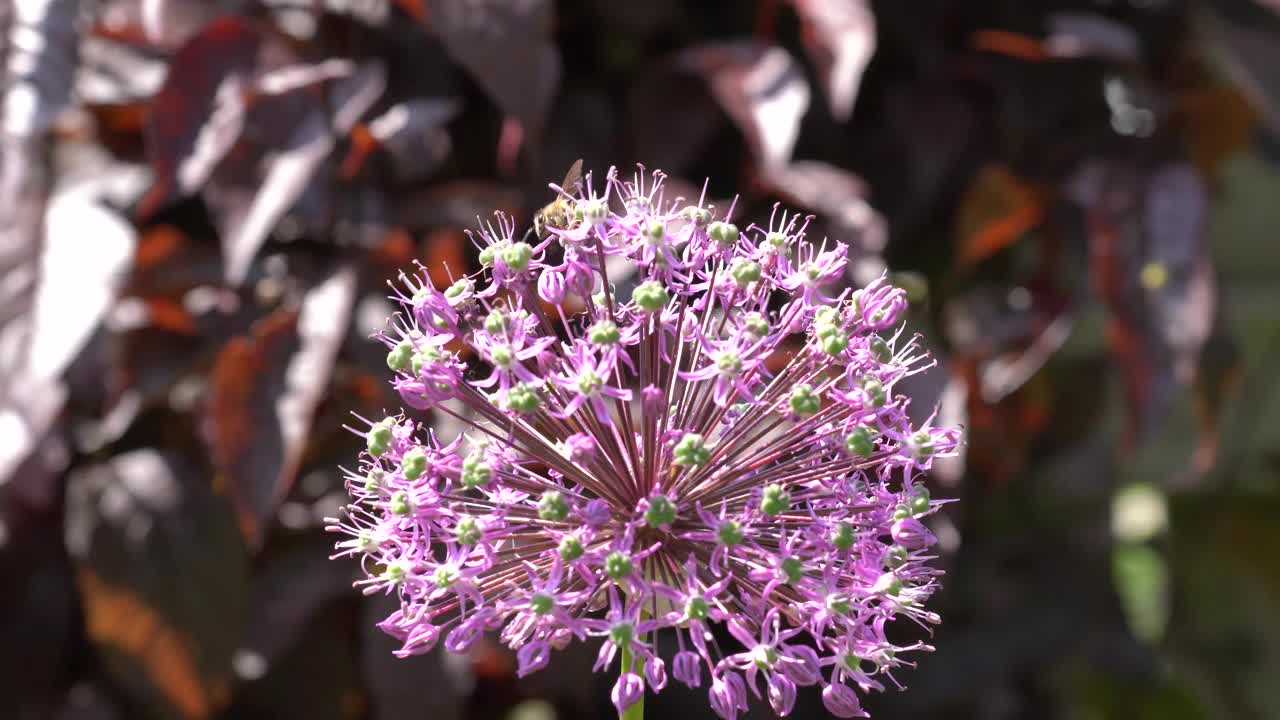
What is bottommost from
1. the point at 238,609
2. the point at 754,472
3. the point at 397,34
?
the point at 238,609

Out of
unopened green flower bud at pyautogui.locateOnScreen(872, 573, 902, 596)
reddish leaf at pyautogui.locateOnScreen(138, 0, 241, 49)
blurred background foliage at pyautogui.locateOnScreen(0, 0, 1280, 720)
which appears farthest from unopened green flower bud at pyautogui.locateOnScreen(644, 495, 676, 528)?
reddish leaf at pyautogui.locateOnScreen(138, 0, 241, 49)

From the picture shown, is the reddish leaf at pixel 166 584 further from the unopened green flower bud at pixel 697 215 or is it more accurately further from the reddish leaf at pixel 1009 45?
the reddish leaf at pixel 1009 45

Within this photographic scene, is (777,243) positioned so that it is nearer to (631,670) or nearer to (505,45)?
(631,670)

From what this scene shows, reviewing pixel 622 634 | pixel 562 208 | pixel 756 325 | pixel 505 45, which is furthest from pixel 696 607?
pixel 505 45

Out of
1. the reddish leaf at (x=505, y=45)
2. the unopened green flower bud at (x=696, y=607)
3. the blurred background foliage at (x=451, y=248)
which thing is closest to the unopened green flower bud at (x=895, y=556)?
the unopened green flower bud at (x=696, y=607)

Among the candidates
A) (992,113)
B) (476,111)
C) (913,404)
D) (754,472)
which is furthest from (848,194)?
(754,472)

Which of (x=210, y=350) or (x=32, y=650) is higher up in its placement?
(x=210, y=350)

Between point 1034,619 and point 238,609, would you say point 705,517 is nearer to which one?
point 238,609

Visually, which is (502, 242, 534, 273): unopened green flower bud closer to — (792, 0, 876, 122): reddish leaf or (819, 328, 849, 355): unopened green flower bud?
(819, 328, 849, 355): unopened green flower bud
